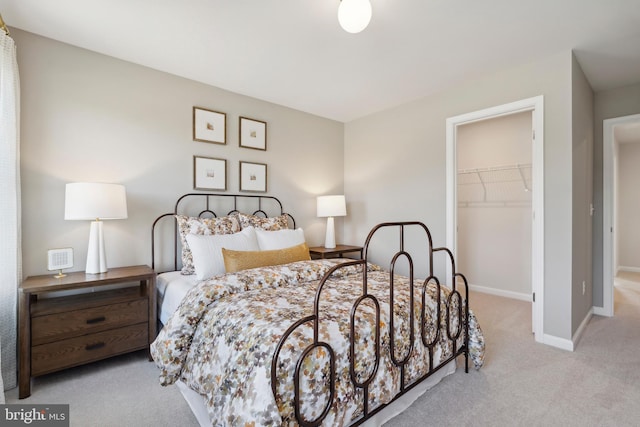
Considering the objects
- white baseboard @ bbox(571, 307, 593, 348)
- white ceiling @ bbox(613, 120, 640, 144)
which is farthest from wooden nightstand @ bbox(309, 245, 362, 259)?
white ceiling @ bbox(613, 120, 640, 144)

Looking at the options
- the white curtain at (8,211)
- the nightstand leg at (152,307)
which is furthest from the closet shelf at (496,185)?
the white curtain at (8,211)

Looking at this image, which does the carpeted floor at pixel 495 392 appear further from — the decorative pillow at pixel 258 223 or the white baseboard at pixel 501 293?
the decorative pillow at pixel 258 223

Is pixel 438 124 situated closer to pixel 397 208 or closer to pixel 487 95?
pixel 487 95

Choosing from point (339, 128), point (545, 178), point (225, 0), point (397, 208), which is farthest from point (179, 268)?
point (545, 178)

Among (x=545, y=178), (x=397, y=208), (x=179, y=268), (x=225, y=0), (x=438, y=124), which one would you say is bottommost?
(x=179, y=268)

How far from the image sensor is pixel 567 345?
2521 mm

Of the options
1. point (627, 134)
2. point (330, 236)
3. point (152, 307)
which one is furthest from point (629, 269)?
point (152, 307)

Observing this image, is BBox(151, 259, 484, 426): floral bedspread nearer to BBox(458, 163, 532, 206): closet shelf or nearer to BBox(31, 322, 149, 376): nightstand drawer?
BBox(31, 322, 149, 376): nightstand drawer

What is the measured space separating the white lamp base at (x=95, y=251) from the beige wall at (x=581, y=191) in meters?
3.74

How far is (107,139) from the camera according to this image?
2.58 meters

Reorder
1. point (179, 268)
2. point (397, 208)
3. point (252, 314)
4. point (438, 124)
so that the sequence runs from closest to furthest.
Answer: point (252, 314), point (179, 268), point (438, 124), point (397, 208)

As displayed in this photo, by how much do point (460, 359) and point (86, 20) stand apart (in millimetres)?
3658

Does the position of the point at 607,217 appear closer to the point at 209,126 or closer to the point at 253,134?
the point at 253,134

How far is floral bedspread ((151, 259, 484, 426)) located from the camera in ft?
3.98
